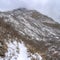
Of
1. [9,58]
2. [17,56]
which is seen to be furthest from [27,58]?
[9,58]

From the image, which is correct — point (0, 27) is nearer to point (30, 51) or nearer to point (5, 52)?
point (30, 51)

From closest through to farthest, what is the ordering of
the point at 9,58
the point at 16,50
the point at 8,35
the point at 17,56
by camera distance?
1. the point at 9,58
2. the point at 17,56
3. the point at 16,50
4. the point at 8,35

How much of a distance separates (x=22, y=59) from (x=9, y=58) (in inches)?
61.7

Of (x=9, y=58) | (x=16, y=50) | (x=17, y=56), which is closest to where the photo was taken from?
(x=9, y=58)

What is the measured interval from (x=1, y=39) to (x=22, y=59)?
400 centimetres

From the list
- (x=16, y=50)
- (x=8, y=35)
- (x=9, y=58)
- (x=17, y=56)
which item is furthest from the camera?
(x=8, y=35)

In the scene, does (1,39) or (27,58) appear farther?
(1,39)

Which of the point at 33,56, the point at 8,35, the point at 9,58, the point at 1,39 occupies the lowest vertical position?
the point at 9,58

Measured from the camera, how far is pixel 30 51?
28188 millimetres

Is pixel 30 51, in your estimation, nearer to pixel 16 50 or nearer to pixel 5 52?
pixel 16 50

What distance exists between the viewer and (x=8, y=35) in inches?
1213

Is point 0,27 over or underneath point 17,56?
over

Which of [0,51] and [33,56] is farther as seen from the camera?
[33,56]

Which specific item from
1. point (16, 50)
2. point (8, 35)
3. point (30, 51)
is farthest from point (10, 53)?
point (8, 35)
